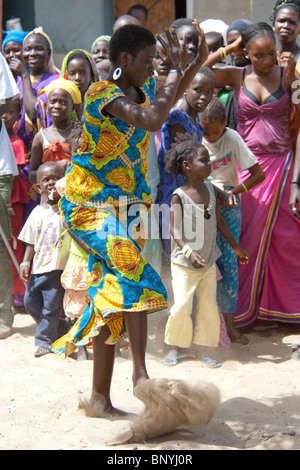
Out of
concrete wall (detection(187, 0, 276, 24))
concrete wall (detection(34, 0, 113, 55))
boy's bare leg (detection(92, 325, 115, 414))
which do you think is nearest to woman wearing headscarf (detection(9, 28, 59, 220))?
boy's bare leg (detection(92, 325, 115, 414))

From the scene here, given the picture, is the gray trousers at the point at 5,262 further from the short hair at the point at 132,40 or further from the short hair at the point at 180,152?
the short hair at the point at 132,40

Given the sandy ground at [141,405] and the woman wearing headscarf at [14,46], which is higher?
the woman wearing headscarf at [14,46]

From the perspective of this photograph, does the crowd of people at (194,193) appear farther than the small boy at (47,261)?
No

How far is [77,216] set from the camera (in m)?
3.37

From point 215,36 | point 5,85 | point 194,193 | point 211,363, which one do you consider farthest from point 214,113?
point 211,363

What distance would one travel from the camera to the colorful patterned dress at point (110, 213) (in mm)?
3236

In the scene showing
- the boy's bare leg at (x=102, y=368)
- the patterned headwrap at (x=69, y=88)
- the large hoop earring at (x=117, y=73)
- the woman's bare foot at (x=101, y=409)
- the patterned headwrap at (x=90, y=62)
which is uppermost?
the patterned headwrap at (x=90, y=62)

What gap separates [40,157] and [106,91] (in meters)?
2.34

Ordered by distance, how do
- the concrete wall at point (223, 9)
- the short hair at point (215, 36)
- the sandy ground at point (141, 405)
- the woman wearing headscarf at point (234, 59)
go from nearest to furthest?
the sandy ground at point (141, 405) → the woman wearing headscarf at point (234, 59) → the short hair at point (215, 36) → the concrete wall at point (223, 9)

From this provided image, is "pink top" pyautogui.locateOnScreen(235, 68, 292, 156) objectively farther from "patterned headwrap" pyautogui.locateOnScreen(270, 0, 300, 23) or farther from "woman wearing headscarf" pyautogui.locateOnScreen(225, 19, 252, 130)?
"patterned headwrap" pyautogui.locateOnScreen(270, 0, 300, 23)

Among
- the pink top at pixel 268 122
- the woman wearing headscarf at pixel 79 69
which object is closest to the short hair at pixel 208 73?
the pink top at pixel 268 122

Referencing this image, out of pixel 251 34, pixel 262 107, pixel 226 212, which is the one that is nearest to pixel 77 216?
pixel 226 212

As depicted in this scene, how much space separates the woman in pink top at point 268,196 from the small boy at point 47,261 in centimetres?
137

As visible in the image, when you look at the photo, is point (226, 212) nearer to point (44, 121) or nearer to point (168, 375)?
point (168, 375)
